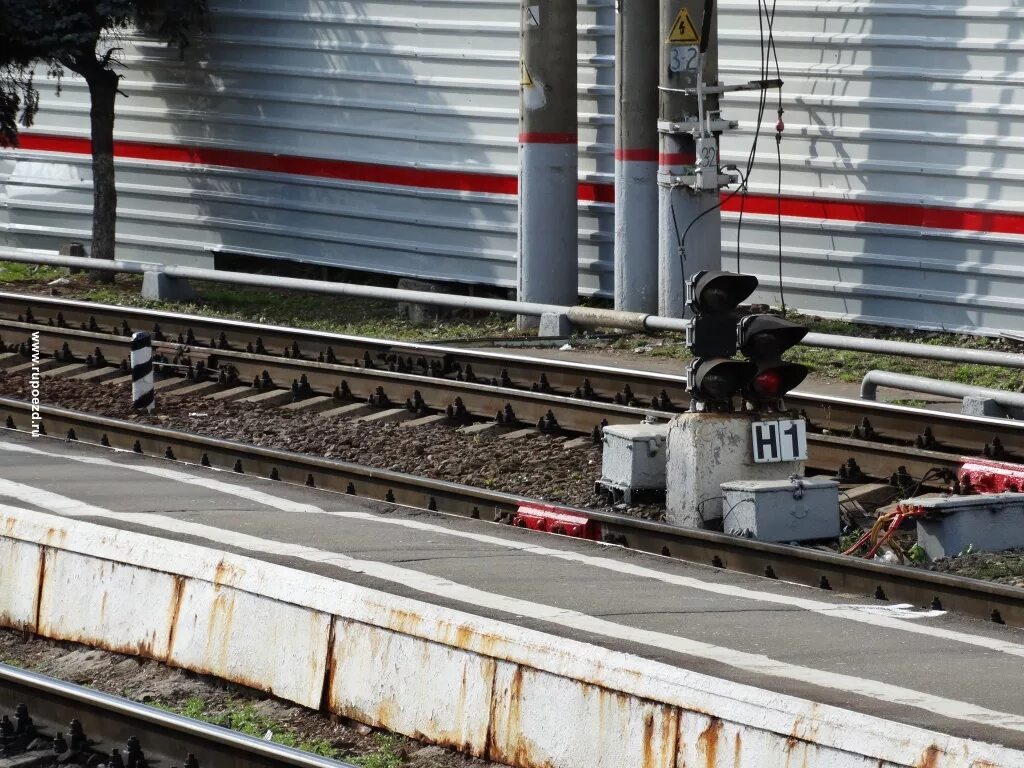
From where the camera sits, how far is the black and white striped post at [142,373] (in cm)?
1368

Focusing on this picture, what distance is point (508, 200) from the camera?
→ 19719 millimetres

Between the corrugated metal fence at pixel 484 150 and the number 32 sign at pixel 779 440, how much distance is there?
701 centimetres

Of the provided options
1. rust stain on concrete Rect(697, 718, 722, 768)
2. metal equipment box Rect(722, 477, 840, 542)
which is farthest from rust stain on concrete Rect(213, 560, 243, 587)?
metal equipment box Rect(722, 477, 840, 542)

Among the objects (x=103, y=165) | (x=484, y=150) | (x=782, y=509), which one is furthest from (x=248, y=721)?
(x=103, y=165)

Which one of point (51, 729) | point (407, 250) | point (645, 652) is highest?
point (407, 250)

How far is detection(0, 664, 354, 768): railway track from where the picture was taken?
21.5 feet

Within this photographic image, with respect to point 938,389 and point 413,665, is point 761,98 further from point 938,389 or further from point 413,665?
point 413,665

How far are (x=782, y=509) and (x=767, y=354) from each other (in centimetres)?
87

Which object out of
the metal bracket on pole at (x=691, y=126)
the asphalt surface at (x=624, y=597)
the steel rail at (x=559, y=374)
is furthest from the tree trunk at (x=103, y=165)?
the asphalt surface at (x=624, y=597)

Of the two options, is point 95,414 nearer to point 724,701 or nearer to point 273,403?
point 273,403

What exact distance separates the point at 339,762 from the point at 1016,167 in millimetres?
11342

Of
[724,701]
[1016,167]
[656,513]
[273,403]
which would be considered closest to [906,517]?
[656,513]

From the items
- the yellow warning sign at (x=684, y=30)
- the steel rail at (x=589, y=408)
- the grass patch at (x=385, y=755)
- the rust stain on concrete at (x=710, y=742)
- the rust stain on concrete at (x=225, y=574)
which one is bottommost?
the grass patch at (x=385, y=755)

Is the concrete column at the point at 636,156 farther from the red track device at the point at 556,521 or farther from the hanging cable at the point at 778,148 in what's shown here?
the red track device at the point at 556,521
